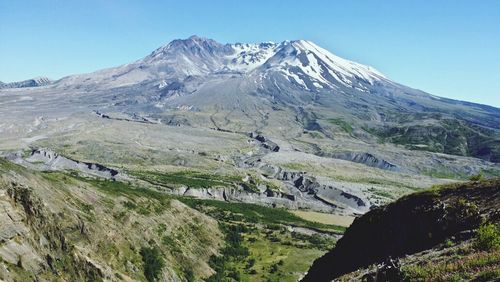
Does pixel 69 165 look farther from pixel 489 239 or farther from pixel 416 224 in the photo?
pixel 489 239

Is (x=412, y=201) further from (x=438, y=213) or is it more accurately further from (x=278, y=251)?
(x=278, y=251)

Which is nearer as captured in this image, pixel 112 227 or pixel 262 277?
pixel 112 227

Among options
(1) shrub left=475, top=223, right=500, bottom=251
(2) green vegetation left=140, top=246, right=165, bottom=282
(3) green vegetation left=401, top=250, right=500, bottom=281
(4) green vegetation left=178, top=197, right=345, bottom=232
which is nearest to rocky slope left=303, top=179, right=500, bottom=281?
(3) green vegetation left=401, top=250, right=500, bottom=281

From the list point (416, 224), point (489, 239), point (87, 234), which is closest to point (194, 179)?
point (87, 234)

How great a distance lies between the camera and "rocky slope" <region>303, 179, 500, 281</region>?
30109 mm

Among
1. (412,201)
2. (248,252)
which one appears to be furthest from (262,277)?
(412,201)

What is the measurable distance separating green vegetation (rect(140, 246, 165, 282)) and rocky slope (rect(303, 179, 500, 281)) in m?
27.0

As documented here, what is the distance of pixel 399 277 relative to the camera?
75.3 feet

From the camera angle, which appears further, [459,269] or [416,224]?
[416,224]

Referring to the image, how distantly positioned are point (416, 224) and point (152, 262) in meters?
39.9

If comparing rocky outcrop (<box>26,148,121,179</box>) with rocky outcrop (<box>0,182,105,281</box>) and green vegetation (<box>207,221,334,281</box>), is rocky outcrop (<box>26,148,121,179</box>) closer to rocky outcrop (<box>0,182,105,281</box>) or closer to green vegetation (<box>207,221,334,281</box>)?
green vegetation (<box>207,221,334,281</box>)

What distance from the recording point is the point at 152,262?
63.9 metres

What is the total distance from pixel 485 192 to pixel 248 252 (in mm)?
62460

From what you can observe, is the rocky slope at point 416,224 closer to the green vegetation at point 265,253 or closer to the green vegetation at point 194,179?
the green vegetation at point 265,253
